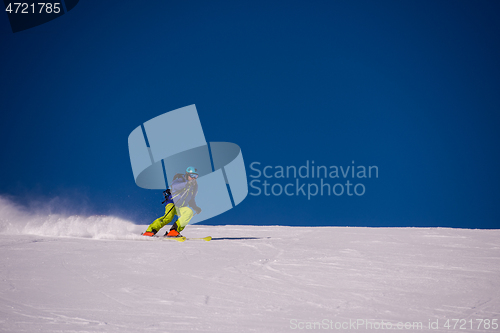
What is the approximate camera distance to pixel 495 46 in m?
7.89

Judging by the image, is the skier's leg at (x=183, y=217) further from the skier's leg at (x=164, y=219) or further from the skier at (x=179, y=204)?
the skier's leg at (x=164, y=219)

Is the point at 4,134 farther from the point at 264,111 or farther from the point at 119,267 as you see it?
the point at 119,267

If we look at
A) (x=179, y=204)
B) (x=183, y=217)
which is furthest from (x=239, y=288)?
(x=179, y=204)

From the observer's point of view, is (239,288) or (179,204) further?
(179,204)

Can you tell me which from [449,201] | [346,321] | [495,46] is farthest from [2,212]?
[495,46]

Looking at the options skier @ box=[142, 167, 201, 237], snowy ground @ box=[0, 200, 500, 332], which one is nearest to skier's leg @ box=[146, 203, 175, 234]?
skier @ box=[142, 167, 201, 237]

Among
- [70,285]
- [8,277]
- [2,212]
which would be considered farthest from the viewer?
[2,212]

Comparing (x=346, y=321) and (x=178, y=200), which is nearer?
(x=346, y=321)

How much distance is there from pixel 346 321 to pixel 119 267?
6.84 feet

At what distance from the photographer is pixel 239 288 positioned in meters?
2.57

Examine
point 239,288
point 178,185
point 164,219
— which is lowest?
point 164,219

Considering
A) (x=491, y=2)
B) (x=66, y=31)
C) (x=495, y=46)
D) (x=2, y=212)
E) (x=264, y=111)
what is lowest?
(x=2, y=212)

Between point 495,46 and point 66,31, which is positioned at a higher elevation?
point 66,31

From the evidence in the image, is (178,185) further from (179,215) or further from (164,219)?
(164,219)
